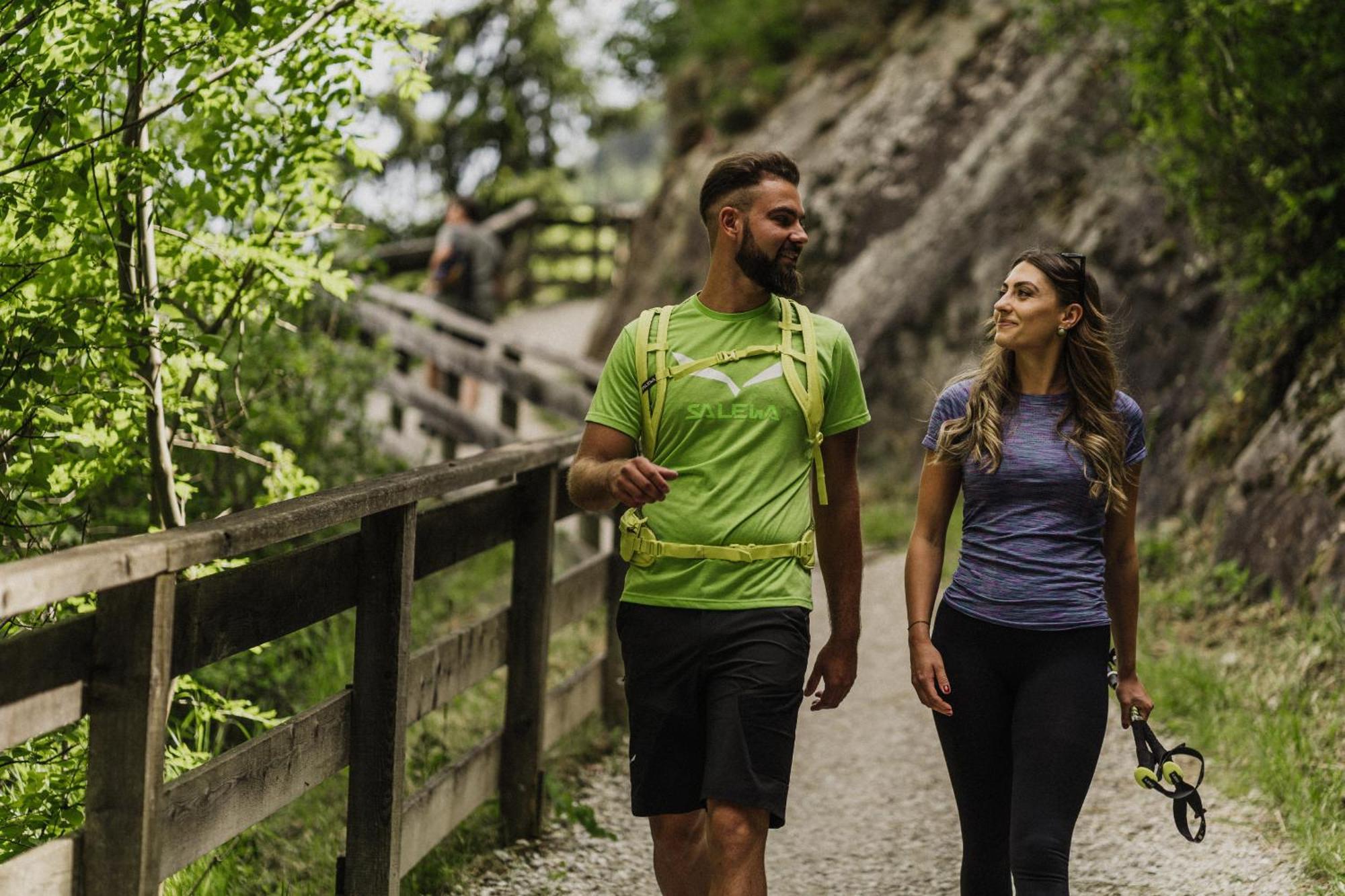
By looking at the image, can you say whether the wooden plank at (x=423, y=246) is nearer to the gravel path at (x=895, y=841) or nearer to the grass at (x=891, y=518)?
the grass at (x=891, y=518)

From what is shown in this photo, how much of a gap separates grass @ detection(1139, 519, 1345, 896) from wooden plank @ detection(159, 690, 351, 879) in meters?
2.83

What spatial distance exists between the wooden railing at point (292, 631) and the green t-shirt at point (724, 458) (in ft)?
2.42

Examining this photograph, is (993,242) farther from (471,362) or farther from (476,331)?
(471,362)

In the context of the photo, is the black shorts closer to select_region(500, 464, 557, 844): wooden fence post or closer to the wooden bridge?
the wooden bridge

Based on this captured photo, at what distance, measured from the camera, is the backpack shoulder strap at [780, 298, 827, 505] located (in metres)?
3.55

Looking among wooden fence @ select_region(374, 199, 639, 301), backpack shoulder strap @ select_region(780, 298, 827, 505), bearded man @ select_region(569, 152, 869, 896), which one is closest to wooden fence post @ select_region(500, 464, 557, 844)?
bearded man @ select_region(569, 152, 869, 896)

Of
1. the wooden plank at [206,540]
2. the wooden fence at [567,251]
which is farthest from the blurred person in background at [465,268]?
the wooden fence at [567,251]

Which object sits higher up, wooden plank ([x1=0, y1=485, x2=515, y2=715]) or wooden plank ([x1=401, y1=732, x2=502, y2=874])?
wooden plank ([x1=0, y1=485, x2=515, y2=715])

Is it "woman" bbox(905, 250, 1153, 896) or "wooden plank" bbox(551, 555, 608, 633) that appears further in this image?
"wooden plank" bbox(551, 555, 608, 633)

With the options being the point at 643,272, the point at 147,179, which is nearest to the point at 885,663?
the point at 147,179

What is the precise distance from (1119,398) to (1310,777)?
2.18 metres

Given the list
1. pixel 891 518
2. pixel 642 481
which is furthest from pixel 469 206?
pixel 642 481

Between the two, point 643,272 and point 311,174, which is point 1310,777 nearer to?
point 311,174

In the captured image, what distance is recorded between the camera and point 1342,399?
7.26 meters
